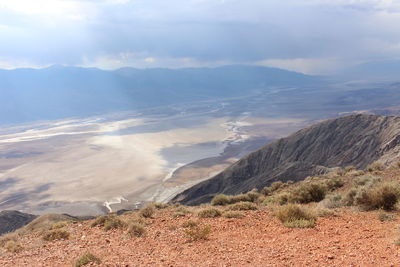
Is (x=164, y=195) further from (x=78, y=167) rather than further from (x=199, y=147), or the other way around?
(x=199, y=147)

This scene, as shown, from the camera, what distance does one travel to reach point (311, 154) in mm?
50406

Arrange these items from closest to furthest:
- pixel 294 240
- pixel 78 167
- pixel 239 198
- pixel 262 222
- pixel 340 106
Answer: pixel 294 240 → pixel 262 222 → pixel 239 198 → pixel 78 167 → pixel 340 106

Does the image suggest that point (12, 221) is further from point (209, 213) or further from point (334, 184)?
point (334, 184)

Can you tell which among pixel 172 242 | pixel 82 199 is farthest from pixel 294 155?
pixel 172 242

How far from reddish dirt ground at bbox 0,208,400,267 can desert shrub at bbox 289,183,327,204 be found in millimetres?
3442

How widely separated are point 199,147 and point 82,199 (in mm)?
40631

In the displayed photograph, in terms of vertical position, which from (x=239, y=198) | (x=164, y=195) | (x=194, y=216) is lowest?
(x=164, y=195)

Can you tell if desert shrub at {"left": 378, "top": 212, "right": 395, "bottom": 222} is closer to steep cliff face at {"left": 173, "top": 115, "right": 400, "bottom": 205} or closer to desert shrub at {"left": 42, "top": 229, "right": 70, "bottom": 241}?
desert shrub at {"left": 42, "top": 229, "right": 70, "bottom": 241}

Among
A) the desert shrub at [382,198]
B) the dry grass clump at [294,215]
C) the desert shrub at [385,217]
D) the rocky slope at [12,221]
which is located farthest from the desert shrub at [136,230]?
the rocky slope at [12,221]

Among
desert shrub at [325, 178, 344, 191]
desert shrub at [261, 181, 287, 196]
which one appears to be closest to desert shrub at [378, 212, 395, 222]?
desert shrub at [325, 178, 344, 191]

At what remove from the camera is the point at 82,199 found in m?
52.7

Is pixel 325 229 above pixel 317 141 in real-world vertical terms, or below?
above

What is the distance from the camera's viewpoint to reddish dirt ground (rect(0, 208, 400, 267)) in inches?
240

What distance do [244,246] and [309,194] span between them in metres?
7.33
